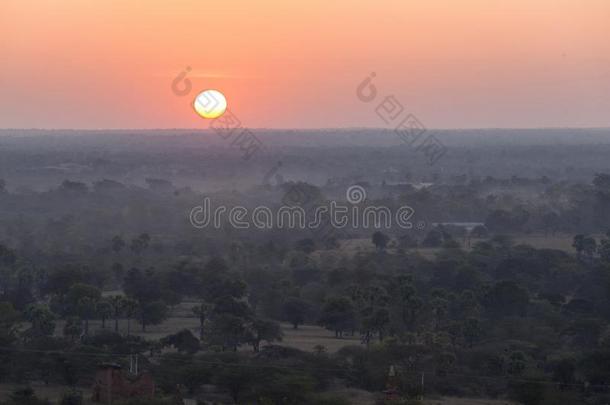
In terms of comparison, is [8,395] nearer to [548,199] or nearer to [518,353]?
[518,353]

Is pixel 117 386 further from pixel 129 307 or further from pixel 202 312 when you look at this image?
pixel 129 307

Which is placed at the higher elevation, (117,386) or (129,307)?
(129,307)

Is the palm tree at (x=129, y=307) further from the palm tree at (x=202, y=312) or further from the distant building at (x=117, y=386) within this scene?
the distant building at (x=117, y=386)

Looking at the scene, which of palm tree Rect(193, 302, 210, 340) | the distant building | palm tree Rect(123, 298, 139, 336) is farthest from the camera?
palm tree Rect(123, 298, 139, 336)

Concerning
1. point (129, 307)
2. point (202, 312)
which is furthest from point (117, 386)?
point (129, 307)

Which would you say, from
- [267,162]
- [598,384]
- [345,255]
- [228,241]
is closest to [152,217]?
[228,241]

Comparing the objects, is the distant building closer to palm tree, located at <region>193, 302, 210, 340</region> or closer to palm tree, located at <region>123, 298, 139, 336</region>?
palm tree, located at <region>193, 302, 210, 340</region>

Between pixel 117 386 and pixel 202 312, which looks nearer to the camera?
pixel 117 386

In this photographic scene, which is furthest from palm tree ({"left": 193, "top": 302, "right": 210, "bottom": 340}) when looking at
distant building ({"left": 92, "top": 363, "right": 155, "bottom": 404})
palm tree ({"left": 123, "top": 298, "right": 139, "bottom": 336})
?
distant building ({"left": 92, "top": 363, "right": 155, "bottom": 404})

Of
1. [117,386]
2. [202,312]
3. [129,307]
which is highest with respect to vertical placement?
[129,307]
